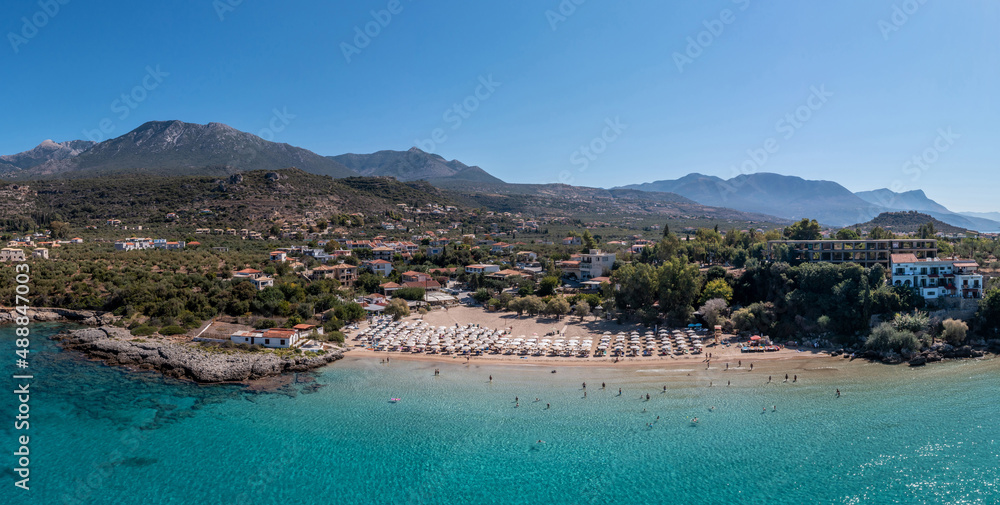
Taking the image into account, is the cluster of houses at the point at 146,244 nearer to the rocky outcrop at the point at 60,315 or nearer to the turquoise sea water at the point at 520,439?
the rocky outcrop at the point at 60,315

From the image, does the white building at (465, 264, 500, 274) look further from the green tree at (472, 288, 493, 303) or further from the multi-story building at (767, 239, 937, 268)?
the multi-story building at (767, 239, 937, 268)

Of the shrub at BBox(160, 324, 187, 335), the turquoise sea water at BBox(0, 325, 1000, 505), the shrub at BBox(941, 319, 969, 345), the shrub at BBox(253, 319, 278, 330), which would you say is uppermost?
the shrub at BBox(941, 319, 969, 345)

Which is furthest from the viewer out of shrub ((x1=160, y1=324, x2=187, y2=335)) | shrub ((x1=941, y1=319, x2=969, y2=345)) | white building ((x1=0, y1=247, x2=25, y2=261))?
white building ((x1=0, y1=247, x2=25, y2=261))

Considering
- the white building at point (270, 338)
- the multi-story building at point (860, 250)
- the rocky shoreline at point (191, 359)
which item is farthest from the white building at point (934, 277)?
the white building at point (270, 338)

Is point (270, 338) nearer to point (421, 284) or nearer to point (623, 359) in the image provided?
point (421, 284)

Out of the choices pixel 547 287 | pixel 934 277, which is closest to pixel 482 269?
pixel 547 287

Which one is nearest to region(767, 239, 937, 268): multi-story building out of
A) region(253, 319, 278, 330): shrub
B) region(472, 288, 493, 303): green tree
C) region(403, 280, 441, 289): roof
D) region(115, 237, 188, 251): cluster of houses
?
region(472, 288, 493, 303): green tree
